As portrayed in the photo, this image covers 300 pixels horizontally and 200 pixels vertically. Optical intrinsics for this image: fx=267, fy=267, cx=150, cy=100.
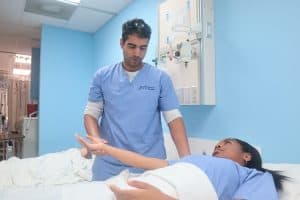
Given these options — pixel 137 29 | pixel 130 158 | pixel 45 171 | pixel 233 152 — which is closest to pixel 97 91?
pixel 137 29

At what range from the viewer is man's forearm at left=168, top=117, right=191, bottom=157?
4.20 ft

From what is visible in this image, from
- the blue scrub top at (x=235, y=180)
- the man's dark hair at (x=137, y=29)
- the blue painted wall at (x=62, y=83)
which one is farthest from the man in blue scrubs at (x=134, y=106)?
the blue painted wall at (x=62, y=83)

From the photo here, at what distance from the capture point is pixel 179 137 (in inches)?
51.8

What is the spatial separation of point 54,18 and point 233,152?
2.57 m

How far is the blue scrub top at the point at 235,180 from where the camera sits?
2.48 feet

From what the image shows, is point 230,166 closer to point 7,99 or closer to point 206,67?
point 206,67

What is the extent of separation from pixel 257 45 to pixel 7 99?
15.2ft

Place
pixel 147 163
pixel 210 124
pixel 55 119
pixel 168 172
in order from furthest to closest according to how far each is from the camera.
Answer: pixel 55 119 < pixel 210 124 < pixel 147 163 < pixel 168 172

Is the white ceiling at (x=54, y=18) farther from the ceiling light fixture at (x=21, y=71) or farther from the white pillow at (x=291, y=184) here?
the white pillow at (x=291, y=184)

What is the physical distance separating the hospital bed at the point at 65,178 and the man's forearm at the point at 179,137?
224mm

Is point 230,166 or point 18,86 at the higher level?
point 18,86

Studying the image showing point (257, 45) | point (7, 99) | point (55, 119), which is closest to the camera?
point (257, 45)

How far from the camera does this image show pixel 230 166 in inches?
33.3

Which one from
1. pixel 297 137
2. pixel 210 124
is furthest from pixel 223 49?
pixel 297 137
